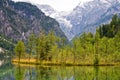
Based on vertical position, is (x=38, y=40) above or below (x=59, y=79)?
above

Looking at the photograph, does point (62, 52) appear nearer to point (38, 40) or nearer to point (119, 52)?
point (38, 40)

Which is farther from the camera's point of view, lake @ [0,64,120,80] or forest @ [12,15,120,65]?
forest @ [12,15,120,65]

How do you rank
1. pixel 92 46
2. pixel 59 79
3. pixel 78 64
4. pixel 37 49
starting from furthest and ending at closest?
pixel 92 46
pixel 37 49
pixel 78 64
pixel 59 79

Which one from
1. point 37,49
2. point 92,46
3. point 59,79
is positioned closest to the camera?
point 59,79

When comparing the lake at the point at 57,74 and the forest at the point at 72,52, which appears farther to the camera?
the forest at the point at 72,52

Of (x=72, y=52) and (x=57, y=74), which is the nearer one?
(x=57, y=74)

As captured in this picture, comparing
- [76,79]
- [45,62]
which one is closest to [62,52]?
[45,62]

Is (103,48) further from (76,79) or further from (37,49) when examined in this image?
(76,79)

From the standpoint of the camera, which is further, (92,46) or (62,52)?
(92,46)

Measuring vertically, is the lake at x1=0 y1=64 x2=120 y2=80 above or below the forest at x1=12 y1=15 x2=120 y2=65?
below

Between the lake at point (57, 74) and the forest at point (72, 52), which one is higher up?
the forest at point (72, 52)

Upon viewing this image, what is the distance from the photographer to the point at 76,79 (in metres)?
81.5

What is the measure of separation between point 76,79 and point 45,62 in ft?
272

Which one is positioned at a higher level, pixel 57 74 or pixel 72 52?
pixel 72 52
